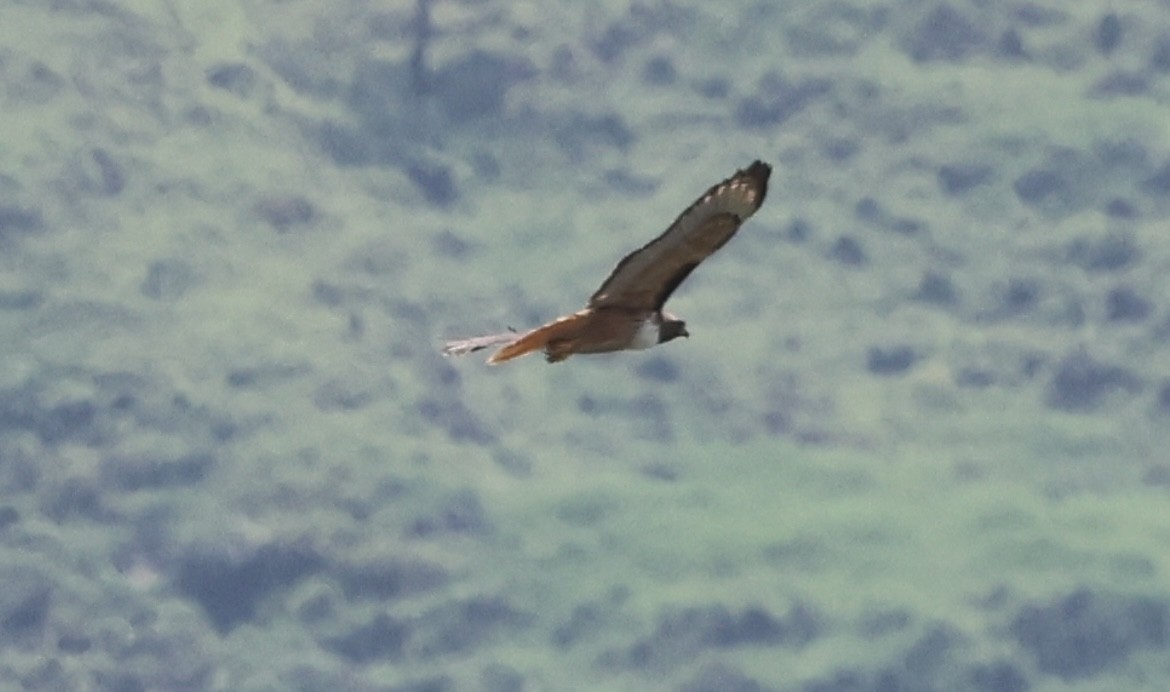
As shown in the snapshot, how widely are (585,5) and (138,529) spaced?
43.7m

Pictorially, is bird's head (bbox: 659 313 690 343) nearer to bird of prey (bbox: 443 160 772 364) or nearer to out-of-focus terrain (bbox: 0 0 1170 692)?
bird of prey (bbox: 443 160 772 364)

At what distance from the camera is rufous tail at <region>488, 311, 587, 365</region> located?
19.4 metres

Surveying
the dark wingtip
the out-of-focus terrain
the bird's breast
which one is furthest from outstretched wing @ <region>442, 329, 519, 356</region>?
the out-of-focus terrain

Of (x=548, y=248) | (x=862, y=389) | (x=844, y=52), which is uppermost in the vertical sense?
(x=844, y=52)

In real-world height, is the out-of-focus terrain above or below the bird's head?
above

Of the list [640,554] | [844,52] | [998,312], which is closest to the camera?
[640,554]

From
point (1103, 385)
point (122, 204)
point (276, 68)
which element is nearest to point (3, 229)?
point (122, 204)

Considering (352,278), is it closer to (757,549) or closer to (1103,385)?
(757,549)

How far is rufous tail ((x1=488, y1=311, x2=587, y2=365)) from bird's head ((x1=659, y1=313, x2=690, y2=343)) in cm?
86

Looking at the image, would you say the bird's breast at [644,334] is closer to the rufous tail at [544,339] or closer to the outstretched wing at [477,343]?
the rufous tail at [544,339]

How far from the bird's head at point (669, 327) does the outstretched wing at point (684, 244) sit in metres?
→ 0.16

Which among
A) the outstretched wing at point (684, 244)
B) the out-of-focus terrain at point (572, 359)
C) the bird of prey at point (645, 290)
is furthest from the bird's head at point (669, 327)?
the out-of-focus terrain at point (572, 359)

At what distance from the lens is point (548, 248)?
139875 millimetres

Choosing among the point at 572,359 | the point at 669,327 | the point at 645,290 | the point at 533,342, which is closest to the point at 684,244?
the point at 645,290
